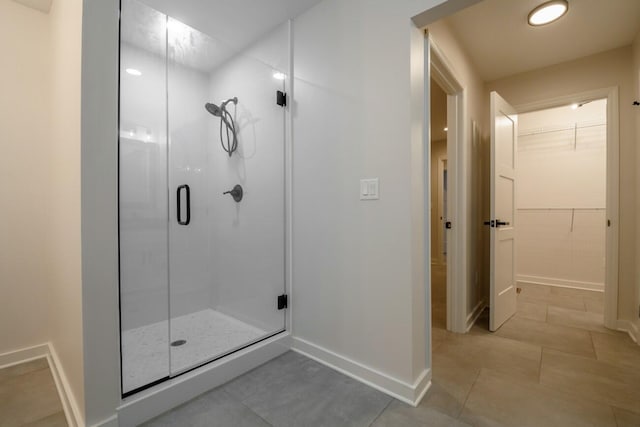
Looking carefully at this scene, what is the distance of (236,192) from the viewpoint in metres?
2.39

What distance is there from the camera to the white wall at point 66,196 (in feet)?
4.16

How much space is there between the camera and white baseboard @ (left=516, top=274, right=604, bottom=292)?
12.2 ft

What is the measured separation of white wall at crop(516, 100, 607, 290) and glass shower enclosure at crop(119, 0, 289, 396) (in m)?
4.02

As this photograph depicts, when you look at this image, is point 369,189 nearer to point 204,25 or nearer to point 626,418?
point 626,418

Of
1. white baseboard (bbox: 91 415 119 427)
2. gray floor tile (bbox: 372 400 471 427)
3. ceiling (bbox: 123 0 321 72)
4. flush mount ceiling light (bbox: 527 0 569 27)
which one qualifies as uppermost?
flush mount ceiling light (bbox: 527 0 569 27)

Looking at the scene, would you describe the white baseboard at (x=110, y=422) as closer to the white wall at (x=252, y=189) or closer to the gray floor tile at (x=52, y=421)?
the gray floor tile at (x=52, y=421)

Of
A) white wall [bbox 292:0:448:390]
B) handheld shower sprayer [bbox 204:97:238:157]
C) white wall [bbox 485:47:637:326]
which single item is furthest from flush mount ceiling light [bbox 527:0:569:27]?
handheld shower sprayer [bbox 204:97:238:157]

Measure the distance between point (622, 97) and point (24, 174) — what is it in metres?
4.91

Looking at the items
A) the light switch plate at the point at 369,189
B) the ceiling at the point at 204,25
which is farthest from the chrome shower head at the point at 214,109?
the light switch plate at the point at 369,189

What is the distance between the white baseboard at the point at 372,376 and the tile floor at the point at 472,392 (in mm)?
42

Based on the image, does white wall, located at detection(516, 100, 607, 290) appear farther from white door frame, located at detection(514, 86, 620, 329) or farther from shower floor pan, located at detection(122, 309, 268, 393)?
shower floor pan, located at detection(122, 309, 268, 393)

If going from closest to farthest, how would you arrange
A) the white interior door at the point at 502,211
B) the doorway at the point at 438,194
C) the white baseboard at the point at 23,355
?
the white baseboard at the point at 23,355 → the white interior door at the point at 502,211 → the doorway at the point at 438,194

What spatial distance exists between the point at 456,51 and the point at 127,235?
9.14 feet

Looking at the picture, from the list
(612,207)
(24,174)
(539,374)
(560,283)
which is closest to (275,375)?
(539,374)
